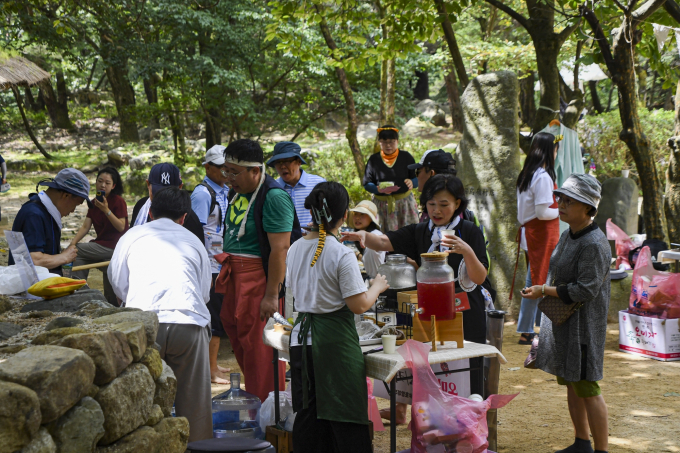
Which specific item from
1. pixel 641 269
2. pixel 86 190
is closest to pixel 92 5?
pixel 86 190

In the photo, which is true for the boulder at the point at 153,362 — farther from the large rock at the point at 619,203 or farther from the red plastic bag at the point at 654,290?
the large rock at the point at 619,203

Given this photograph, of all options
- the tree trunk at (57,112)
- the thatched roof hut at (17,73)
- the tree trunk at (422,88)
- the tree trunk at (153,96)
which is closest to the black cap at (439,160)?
the thatched roof hut at (17,73)

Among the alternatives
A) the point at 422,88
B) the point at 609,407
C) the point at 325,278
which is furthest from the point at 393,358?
the point at 422,88

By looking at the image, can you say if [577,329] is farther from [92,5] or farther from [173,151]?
[173,151]

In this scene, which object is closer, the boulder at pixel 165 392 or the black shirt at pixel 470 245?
the boulder at pixel 165 392

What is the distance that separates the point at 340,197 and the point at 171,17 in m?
11.4

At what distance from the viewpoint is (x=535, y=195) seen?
5809 mm

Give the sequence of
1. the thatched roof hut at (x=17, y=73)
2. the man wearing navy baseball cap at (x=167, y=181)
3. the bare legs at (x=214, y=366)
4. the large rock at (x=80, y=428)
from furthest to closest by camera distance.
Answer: the thatched roof hut at (x=17, y=73), the bare legs at (x=214, y=366), the man wearing navy baseball cap at (x=167, y=181), the large rock at (x=80, y=428)

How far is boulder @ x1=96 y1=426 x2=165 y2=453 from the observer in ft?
8.14

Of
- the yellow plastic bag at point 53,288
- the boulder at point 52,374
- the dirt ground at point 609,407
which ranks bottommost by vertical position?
the dirt ground at point 609,407

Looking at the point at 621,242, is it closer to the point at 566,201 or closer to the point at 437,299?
the point at 566,201

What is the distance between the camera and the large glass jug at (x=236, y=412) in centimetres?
396

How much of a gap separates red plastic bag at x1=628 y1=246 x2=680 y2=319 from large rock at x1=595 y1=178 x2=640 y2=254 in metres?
4.78

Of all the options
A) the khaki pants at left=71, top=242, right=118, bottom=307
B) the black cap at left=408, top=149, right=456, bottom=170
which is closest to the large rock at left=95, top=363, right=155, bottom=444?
the black cap at left=408, top=149, right=456, bottom=170
